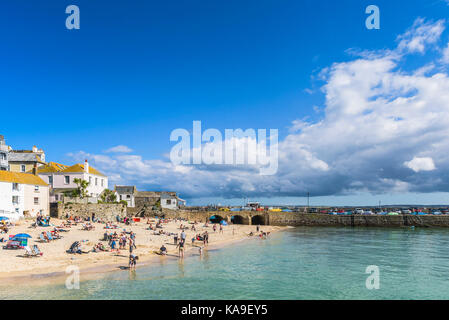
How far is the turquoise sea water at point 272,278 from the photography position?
20.5 metres

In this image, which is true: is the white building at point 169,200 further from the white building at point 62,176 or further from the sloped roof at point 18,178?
the sloped roof at point 18,178

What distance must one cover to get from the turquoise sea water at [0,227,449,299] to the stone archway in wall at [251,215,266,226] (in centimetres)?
4272

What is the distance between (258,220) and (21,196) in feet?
188

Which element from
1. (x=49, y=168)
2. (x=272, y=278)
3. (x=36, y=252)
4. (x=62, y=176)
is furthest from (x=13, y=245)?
(x=49, y=168)

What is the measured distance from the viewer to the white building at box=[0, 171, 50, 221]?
136 ft

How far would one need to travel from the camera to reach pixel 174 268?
90.1ft

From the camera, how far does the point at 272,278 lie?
25.4 metres

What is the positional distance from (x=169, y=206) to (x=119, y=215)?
23.1m

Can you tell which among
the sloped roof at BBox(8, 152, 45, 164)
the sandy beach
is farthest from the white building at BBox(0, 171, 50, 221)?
the sloped roof at BBox(8, 152, 45, 164)

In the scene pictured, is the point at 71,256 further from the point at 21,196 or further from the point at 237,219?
the point at 237,219

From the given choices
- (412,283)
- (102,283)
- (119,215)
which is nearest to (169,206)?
(119,215)

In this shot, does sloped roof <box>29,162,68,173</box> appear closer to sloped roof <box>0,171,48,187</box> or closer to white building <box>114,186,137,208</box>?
sloped roof <box>0,171,48,187</box>

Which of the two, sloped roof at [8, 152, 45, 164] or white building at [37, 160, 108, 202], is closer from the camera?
white building at [37, 160, 108, 202]
